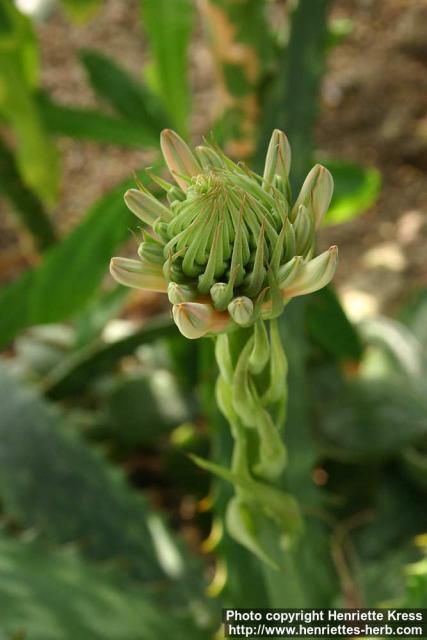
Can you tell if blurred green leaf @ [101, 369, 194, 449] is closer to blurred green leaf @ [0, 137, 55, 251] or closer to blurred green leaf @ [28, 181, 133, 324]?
blurred green leaf @ [28, 181, 133, 324]

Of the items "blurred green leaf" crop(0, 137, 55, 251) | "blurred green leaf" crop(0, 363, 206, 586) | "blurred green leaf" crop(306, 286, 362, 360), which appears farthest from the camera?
"blurred green leaf" crop(0, 137, 55, 251)

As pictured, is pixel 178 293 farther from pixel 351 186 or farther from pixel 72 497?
pixel 351 186

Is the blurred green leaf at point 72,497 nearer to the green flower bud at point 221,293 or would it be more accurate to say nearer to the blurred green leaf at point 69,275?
the blurred green leaf at point 69,275

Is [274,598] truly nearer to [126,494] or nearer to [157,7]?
[126,494]

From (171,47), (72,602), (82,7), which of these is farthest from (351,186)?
(72,602)

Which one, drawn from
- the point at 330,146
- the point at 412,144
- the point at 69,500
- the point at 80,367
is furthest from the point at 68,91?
the point at 69,500

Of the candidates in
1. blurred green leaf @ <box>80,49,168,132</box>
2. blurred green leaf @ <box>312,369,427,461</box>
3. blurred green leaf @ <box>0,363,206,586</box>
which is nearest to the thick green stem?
blurred green leaf @ <box>0,363,206,586</box>
